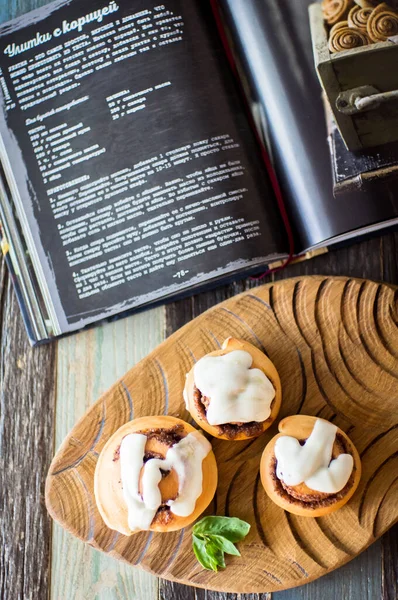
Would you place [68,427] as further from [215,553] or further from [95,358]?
[215,553]

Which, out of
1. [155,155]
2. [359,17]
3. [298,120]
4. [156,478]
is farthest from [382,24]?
[156,478]

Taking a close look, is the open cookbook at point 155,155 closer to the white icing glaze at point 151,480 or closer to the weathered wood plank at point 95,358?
the weathered wood plank at point 95,358

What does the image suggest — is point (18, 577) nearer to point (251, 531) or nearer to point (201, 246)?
point (251, 531)

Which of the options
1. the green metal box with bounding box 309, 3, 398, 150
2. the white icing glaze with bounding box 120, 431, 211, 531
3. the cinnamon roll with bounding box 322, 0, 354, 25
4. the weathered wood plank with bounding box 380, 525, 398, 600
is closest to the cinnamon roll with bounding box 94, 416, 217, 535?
the white icing glaze with bounding box 120, 431, 211, 531

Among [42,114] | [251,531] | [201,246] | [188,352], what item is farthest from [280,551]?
[42,114]

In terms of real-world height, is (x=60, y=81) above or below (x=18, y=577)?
above

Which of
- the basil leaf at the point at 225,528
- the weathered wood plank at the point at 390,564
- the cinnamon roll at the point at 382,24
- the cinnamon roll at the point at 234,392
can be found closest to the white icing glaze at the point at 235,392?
the cinnamon roll at the point at 234,392
